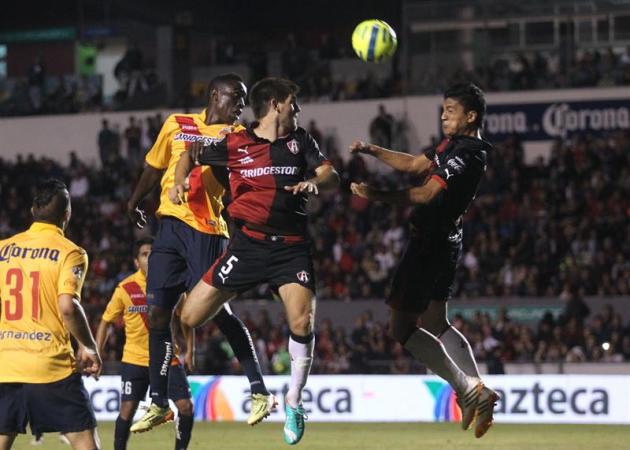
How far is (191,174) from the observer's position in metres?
11.1

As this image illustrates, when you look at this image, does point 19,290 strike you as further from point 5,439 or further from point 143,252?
point 143,252

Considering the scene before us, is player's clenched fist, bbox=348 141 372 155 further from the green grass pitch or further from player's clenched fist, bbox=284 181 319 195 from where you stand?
the green grass pitch

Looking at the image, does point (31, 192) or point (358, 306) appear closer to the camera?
point (358, 306)

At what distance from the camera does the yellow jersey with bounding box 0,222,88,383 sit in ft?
29.3

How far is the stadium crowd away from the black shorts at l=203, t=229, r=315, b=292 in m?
10.9

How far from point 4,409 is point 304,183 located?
268 cm

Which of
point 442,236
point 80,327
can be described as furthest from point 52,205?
point 442,236

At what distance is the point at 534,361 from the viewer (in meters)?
20.8

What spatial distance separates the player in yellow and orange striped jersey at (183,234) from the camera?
1110 centimetres

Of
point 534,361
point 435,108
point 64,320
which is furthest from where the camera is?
point 435,108

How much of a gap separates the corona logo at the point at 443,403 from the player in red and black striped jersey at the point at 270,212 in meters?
10.3

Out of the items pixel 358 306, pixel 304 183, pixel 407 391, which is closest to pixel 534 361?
pixel 407 391

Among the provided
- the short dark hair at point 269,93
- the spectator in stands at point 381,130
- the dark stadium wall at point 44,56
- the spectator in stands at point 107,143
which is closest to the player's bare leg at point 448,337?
the short dark hair at point 269,93

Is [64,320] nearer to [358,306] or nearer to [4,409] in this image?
[4,409]
